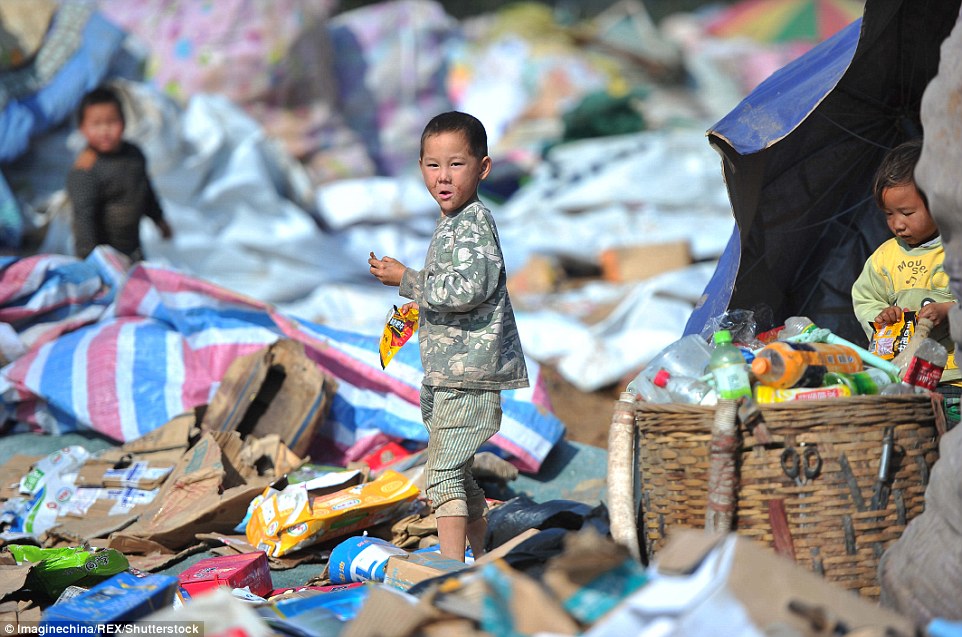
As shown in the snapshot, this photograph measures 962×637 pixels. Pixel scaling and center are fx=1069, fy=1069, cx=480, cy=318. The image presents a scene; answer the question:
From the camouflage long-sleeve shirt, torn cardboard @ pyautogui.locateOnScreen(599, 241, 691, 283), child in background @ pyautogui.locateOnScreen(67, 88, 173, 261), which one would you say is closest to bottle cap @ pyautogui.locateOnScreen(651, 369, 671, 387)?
the camouflage long-sleeve shirt

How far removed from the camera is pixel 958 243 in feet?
7.41

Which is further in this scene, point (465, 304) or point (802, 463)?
point (465, 304)

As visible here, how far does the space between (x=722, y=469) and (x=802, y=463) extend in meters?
0.18

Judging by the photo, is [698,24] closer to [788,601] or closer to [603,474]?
[603,474]

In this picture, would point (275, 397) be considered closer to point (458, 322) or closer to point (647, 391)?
point (458, 322)

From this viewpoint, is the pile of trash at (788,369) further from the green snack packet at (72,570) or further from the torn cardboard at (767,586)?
the green snack packet at (72,570)

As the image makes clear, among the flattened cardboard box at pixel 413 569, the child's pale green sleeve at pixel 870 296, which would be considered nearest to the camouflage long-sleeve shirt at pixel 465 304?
the flattened cardboard box at pixel 413 569

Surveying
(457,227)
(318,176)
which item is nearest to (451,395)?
(457,227)

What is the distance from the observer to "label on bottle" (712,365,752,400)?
240 centimetres

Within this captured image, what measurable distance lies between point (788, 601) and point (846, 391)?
737 millimetres

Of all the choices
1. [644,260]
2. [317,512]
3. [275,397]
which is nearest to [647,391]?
[317,512]

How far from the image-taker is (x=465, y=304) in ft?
9.33

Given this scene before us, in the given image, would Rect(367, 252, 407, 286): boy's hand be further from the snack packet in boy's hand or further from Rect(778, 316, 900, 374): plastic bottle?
Rect(778, 316, 900, 374): plastic bottle

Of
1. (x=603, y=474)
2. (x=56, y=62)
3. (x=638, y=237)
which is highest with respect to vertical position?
(x=56, y=62)
